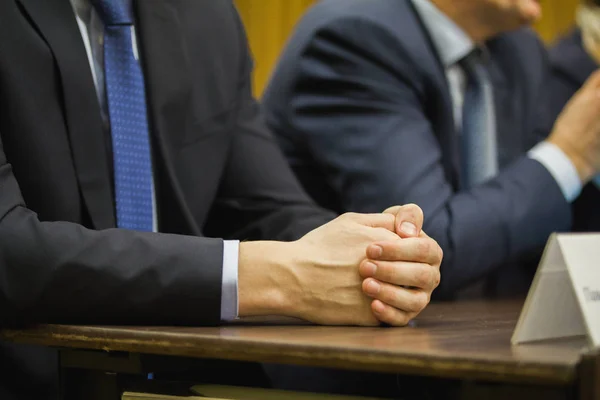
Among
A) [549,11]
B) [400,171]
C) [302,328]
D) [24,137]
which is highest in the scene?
[24,137]

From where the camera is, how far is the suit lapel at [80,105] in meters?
1.15

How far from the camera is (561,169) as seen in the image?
1.67m

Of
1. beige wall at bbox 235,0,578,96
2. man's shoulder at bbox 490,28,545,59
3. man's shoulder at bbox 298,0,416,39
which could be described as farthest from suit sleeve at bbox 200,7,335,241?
beige wall at bbox 235,0,578,96

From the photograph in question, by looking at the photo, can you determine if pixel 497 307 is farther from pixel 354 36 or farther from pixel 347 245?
pixel 354 36

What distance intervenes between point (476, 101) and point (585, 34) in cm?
52

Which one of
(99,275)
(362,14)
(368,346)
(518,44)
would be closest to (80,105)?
(99,275)

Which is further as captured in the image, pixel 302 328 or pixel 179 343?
pixel 302 328

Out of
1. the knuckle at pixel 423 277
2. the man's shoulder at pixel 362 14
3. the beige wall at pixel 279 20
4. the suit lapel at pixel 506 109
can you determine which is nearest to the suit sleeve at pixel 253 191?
the man's shoulder at pixel 362 14

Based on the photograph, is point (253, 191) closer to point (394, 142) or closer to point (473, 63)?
point (394, 142)

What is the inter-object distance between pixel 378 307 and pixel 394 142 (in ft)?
2.10

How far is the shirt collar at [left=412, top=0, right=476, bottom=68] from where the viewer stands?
5.82 feet

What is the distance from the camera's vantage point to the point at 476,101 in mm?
1872

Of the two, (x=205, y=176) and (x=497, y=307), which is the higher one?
(x=205, y=176)

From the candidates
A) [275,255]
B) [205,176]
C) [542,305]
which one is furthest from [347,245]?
[205,176]
